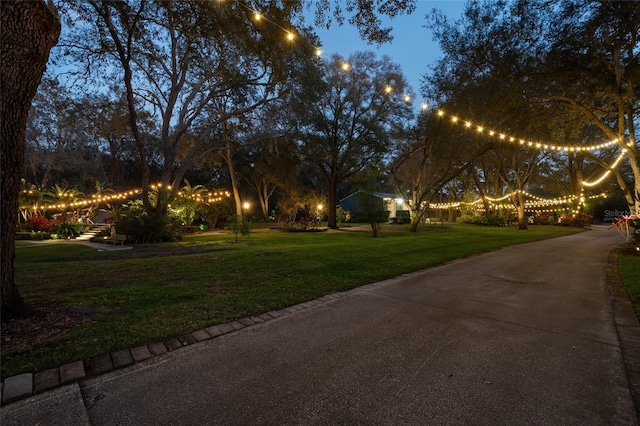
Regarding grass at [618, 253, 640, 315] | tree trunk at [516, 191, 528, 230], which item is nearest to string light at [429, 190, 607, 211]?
tree trunk at [516, 191, 528, 230]

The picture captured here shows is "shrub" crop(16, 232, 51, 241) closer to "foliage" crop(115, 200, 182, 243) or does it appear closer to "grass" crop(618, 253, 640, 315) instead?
"foliage" crop(115, 200, 182, 243)

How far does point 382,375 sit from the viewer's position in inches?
97.9

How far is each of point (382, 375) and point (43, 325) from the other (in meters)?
3.60

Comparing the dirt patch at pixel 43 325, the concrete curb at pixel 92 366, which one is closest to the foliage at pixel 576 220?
the concrete curb at pixel 92 366

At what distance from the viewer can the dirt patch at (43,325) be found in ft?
9.50

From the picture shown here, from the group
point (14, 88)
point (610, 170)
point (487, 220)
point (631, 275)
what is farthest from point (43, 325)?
point (487, 220)

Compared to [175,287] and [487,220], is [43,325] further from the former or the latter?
[487,220]

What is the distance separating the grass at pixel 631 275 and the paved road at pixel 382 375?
1.07m

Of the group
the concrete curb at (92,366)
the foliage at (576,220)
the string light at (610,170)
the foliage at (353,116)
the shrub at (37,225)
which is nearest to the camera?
the concrete curb at (92,366)

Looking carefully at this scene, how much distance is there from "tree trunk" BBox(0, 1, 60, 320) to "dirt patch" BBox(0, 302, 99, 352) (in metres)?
0.21

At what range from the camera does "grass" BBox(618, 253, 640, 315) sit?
4.77m

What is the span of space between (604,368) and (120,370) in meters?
Answer: 4.16

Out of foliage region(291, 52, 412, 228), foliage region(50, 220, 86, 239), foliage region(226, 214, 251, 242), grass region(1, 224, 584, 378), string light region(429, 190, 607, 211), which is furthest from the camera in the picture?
string light region(429, 190, 607, 211)

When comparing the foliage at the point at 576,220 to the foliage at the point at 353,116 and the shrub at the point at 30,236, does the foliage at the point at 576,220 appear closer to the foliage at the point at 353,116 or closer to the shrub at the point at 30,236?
the foliage at the point at 353,116
